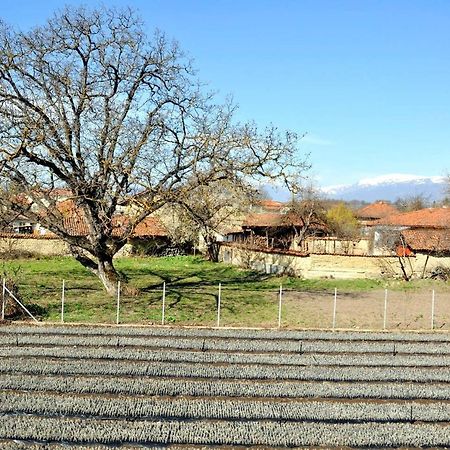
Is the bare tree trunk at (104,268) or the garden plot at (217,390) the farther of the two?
the bare tree trunk at (104,268)

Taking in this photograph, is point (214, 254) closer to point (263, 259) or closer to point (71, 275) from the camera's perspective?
point (263, 259)

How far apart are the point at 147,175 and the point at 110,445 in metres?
14.0

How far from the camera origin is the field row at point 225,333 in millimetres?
15711

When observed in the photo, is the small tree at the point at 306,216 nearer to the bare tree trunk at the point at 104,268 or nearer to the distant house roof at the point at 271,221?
the distant house roof at the point at 271,221

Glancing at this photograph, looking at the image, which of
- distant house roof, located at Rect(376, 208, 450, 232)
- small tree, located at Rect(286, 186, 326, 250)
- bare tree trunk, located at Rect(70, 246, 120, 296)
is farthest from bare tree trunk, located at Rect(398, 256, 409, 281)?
small tree, located at Rect(286, 186, 326, 250)

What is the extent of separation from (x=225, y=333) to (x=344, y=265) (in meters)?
14.4

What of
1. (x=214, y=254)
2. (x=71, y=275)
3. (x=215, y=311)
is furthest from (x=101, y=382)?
(x=214, y=254)

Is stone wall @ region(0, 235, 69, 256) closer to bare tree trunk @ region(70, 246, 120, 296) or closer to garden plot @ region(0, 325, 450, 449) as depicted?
bare tree trunk @ region(70, 246, 120, 296)

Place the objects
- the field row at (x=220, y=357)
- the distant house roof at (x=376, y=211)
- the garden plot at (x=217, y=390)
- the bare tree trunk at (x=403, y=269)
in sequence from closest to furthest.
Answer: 1. the garden plot at (x=217, y=390)
2. the field row at (x=220, y=357)
3. the bare tree trunk at (x=403, y=269)
4. the distant house roof at (x=376, y=211)

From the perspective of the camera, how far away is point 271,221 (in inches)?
2008

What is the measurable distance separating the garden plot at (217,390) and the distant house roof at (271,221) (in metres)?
32.7

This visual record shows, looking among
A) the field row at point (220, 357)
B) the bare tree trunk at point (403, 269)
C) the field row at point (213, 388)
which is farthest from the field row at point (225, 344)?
the bare tree trunk at point (403, 269)

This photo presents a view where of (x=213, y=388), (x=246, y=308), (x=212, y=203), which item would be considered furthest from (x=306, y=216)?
(x=213, y=388)

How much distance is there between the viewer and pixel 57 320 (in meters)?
17.5
